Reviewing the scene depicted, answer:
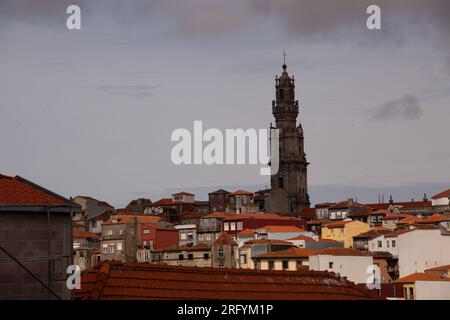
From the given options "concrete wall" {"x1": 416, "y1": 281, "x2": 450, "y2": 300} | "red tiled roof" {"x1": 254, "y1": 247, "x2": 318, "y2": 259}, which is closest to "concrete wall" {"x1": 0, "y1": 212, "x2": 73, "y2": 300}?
"concrete wall" {"x1": 416, "y1": 281, "x2": 450, "y2": 300}

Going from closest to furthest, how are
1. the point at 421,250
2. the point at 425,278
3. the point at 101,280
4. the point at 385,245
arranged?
the point at 101,280
the point at 425,278
the point at 421,250
the point at 385,245

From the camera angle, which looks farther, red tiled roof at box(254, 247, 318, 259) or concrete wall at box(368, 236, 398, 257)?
concrete wall at box(368, 236, 398, 257)

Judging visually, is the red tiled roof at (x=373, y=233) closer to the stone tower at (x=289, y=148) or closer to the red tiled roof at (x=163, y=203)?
the red tiled roof at (x=163, y=203)

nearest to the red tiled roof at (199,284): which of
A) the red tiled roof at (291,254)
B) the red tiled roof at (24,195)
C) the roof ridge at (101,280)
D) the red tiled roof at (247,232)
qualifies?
the roof ridge at (101,280)

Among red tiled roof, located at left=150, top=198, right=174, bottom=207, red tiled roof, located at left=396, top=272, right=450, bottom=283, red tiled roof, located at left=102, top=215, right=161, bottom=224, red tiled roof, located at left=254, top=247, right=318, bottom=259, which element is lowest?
red tiled roof, located at left=396, top=272, right=450, bottom=283

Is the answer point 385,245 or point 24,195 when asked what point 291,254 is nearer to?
point 385,245

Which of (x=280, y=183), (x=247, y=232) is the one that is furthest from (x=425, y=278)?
(x=280, y=183)

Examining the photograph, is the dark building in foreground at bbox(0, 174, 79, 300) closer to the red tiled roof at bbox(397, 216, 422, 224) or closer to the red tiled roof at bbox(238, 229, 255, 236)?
the red tiled roof at bbox(238, 229, 255, 236)

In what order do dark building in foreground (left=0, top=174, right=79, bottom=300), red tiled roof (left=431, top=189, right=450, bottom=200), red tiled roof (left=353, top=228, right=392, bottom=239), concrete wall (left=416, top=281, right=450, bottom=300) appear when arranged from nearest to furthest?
dark building in foreground (left=0, top=174, right=79, bottom=300), concrete wall (left=416, top=281, right=450, bottom=300), red tiled roof (left=353, top=228, right=392, bottom=239), red tiled roof (left=431, top=189, right=450, bottom=200)

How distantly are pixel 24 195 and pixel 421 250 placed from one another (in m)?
81.1

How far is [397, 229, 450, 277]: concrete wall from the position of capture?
94.1 m

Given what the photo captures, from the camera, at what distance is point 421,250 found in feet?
317
